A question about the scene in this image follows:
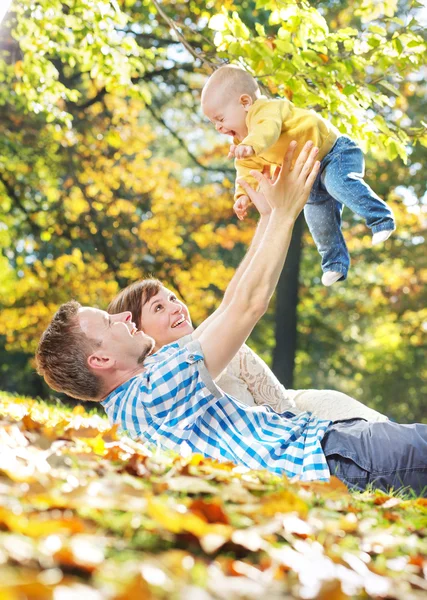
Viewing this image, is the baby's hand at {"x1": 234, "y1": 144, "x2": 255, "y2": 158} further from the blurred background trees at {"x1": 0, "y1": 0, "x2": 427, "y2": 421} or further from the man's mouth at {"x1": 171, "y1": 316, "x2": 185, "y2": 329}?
the blurred background trees at {"x1": 0, "y1": 0, "x2": 427, "y2": 421}

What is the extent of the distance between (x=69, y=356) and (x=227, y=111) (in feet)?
5.57

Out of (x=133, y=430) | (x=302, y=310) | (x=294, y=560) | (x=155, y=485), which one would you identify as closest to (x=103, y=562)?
(x=294, y=560)

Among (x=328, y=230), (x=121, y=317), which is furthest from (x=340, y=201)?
(x=121, y=317)

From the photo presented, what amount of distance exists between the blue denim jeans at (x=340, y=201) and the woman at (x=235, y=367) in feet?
2.61

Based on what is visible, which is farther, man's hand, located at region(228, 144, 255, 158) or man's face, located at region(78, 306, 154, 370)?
man's hand, located at region(228, 144, 255, 158)

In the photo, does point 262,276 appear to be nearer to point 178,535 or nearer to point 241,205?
point 241,205

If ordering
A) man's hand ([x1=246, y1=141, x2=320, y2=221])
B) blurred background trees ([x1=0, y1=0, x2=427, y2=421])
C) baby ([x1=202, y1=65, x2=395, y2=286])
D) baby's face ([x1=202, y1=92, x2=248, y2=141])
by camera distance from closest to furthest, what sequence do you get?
man's hand ([x1=246, y1=141, x2=320, y2=221]), baby ([x1=202, y1=65, x2=395, y2=286]), baby's face ([x1=202, y1=92, x2=248, y2=141]), blurred background trees ([x1=0, y1=0, x2=427, y2=421])

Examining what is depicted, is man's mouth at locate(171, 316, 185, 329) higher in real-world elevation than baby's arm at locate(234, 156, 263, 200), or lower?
lower

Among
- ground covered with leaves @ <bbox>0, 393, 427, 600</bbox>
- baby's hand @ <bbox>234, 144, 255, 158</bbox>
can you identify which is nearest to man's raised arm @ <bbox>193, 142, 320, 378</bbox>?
baby's hand @ <bbox>234, 144, 255, 158</bbox>

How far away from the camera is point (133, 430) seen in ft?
10.3

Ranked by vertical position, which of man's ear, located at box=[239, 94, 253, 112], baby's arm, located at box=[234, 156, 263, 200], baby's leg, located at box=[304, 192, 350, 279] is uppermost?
man's ear, located at box=[239, 94, 253, 112]

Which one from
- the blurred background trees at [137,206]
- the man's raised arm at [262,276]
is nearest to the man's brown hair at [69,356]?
the man's raised arm at [262,276]

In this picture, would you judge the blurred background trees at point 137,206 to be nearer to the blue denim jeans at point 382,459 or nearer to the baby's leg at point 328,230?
the baby's leg at point 328,230

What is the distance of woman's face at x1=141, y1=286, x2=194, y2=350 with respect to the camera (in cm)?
402
